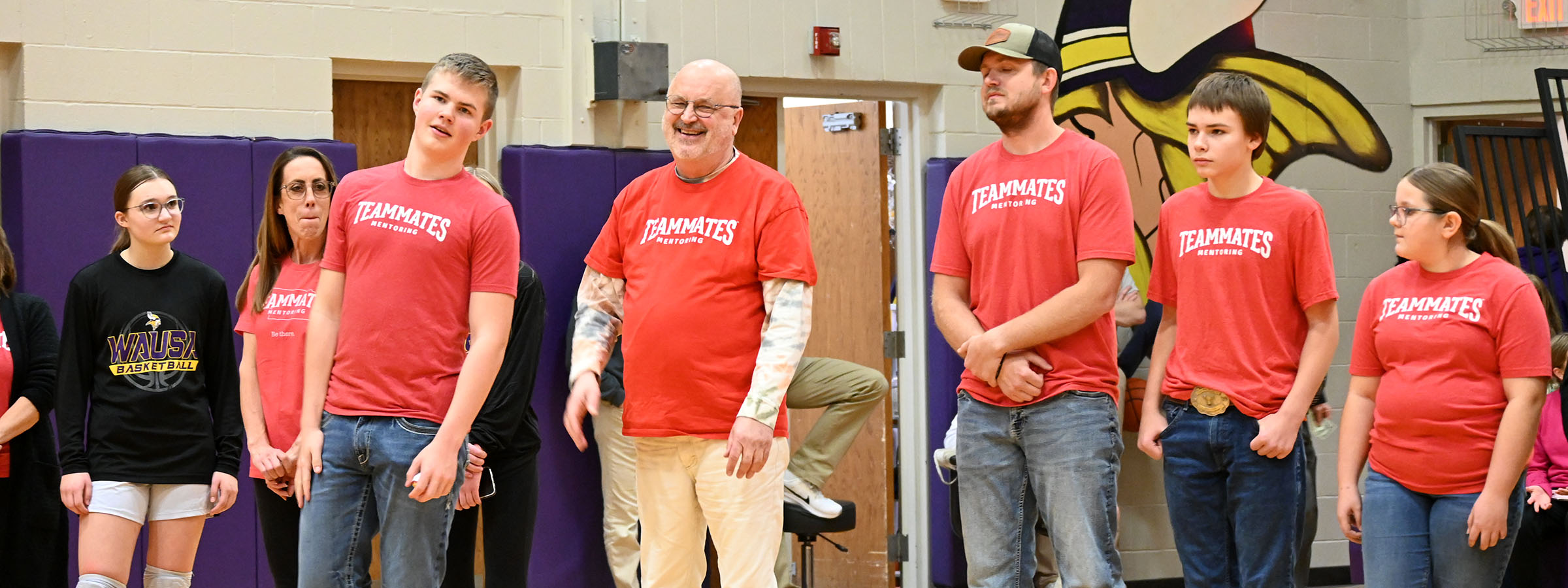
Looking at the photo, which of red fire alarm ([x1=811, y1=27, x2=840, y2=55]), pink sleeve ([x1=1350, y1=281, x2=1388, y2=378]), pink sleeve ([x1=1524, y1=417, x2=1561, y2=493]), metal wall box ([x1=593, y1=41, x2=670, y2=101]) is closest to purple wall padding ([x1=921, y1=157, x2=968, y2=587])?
red fire alarm ([x1=811, y1=27, x2=840, y2=55])

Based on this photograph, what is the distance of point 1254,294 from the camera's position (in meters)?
3.36

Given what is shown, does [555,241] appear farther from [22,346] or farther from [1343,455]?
[1343,455]

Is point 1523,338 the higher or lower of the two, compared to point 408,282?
lower

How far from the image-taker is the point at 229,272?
17.0 ft

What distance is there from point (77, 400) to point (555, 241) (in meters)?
2.09

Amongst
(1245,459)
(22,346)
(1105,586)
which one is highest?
(22,346)

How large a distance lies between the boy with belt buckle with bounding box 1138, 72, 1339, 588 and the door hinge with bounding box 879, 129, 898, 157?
2899mm

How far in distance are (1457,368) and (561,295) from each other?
11.0 feet

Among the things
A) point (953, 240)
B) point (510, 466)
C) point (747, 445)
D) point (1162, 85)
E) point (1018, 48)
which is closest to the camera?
point (747, 445)

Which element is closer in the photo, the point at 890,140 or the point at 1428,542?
the point at 1428,542

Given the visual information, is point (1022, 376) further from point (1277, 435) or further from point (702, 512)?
point (702, 512)

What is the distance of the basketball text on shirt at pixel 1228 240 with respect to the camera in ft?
11.0

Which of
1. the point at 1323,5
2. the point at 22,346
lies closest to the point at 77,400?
the point at 22,346

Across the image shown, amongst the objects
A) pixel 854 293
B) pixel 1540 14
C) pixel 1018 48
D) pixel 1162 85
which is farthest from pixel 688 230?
pixel 1540 14
